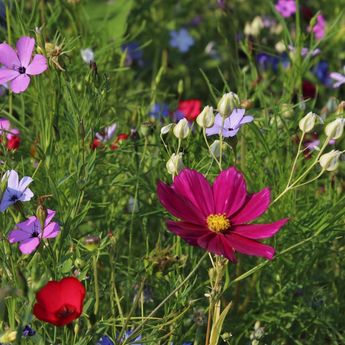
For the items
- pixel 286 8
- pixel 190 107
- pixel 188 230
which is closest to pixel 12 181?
pixel 188 230

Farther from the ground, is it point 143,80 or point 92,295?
point 92,295

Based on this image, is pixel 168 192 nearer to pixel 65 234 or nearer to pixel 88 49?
pixel 65 234

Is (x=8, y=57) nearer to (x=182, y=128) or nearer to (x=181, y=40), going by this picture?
(x=182, y=128)

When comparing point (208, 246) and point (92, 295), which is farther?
point (92, 295)

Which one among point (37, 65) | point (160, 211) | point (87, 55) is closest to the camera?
point (37, 65)

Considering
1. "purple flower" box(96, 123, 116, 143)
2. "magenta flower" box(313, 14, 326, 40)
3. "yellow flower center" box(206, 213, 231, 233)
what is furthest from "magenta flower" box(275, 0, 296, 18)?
"yellow flower center" box(206, 213, 231, 233)

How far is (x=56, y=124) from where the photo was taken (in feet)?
4.70

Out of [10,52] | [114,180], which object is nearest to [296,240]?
[114,180]

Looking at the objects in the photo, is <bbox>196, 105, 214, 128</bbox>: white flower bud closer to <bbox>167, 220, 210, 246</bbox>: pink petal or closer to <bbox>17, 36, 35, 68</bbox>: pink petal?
<bbox>167, 220, 210, 246</bbox>: pink petal

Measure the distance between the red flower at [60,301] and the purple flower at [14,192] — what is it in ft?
0.57

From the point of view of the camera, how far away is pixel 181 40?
2.76 meters

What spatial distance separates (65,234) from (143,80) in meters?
1.56

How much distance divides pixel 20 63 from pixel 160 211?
13.2 inches

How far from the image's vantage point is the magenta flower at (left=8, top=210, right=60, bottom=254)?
3.51 feet
